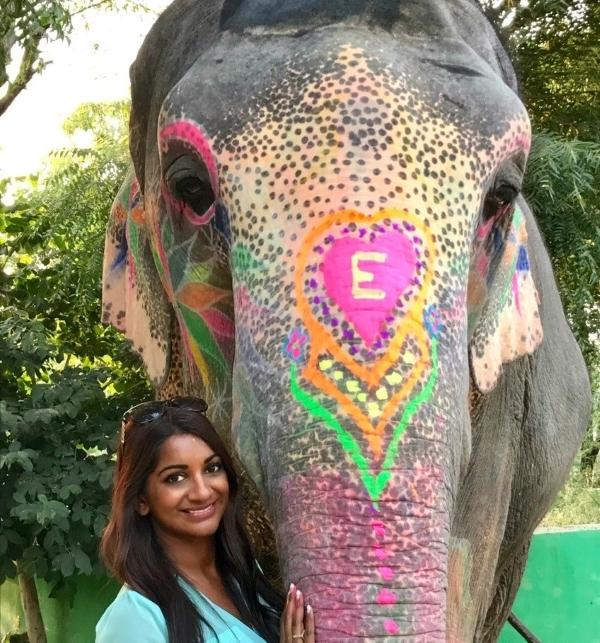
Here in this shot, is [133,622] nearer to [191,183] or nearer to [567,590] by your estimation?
[191,183]

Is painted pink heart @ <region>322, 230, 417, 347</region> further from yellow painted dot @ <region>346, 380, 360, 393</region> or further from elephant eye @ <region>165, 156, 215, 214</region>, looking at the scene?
elephant eye @ <region>165, 156, 215, 214</region>

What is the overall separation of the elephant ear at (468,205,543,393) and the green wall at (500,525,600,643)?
8.66 ft

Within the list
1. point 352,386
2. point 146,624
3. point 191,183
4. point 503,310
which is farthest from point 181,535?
point 503,310

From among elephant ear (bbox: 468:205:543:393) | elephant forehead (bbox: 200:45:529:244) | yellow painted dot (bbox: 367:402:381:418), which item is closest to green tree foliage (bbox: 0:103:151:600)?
elephant ear (bbox: 468:205:543:393)

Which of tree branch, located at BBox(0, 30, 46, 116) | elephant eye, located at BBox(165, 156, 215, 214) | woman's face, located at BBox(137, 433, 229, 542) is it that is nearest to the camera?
woman's face, located at BBox(137, 433, 229, 542)

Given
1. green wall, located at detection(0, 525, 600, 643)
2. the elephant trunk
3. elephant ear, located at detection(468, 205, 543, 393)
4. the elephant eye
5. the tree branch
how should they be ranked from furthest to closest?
1. the tree branch
2. green wall, located at detection(0, 525, 600, 643)
3. elephant ear, located at detection(468, 205, 543, 393)
4. the elephant eye
5. the elephant trunk

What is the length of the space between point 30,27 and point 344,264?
294 cm

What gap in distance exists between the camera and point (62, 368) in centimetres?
510

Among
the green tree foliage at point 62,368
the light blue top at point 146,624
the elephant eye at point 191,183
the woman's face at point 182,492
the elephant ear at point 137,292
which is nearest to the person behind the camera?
the light blue top at point 146,624

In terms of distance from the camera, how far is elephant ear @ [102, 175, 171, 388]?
2861 mm

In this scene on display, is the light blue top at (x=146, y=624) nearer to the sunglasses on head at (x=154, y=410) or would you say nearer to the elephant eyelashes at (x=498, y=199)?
the sunglasses on head at (x=154, y=410)

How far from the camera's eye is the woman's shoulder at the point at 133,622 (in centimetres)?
173

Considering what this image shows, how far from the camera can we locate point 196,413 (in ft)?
6.57

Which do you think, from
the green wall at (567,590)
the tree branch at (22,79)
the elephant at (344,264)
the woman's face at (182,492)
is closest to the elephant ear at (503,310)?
the elephant at (344,264)
